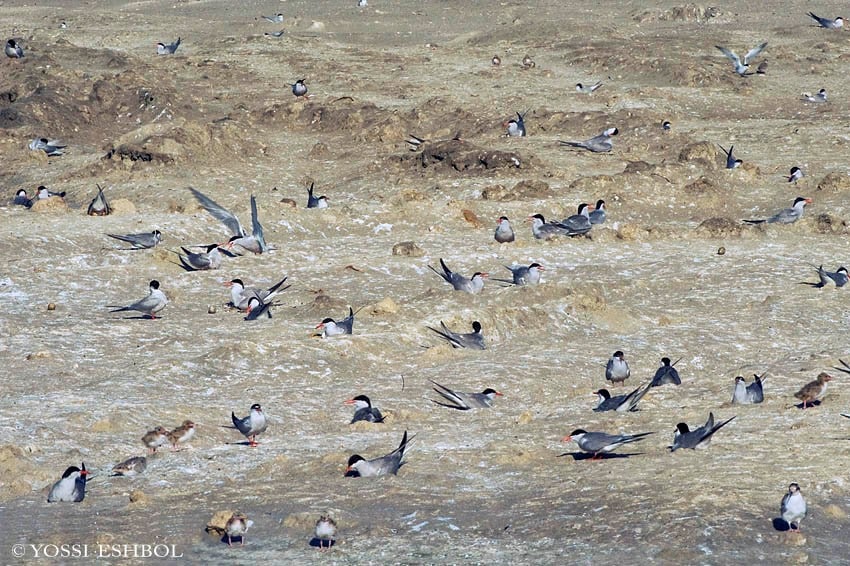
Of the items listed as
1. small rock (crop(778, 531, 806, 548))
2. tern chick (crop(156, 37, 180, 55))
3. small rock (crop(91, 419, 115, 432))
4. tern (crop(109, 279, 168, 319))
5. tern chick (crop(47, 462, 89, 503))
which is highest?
small rock (crop(778, 531, 806, 548))

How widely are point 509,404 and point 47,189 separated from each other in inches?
552

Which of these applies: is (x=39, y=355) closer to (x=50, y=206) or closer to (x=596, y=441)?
(x=596, y=441)

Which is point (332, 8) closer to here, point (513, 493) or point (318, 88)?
point (318, 88)

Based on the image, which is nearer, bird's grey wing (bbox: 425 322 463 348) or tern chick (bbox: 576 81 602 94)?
bird's grey wing (bbox: 425 322 463 348)

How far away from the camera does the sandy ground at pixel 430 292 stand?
10781 millimetres

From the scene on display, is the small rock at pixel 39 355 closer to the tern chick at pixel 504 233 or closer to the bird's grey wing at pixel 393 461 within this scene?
the bird's grey wing at pixel 393 461

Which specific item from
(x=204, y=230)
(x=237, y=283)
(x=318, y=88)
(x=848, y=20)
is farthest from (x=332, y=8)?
(x=237, y=283)

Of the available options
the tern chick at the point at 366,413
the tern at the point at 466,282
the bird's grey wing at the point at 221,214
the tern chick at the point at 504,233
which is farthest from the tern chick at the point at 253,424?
the tern chick at the point at 504,233

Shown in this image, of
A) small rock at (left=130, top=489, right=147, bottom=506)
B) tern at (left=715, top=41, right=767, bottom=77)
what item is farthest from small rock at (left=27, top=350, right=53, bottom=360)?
tern at (left=715, top=41, right=767, bottom=77)

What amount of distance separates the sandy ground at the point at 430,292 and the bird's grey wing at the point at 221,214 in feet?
0.84

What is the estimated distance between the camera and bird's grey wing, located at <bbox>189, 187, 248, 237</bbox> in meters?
A: 22.2

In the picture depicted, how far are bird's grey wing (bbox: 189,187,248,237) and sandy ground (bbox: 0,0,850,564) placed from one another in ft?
0.84

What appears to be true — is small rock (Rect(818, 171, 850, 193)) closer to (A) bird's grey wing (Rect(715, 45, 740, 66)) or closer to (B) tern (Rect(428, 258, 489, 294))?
(B) tern (Rect(428, 258, 489, 294))

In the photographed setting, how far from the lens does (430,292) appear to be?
18828mm
